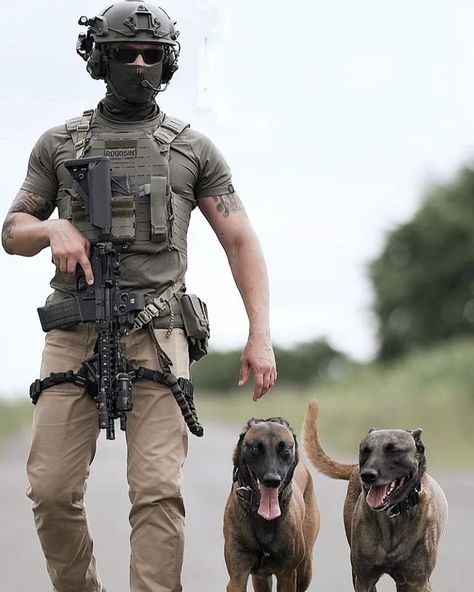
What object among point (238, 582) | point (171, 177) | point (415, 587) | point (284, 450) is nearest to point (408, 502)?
point (415, 587)

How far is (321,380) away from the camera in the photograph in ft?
148

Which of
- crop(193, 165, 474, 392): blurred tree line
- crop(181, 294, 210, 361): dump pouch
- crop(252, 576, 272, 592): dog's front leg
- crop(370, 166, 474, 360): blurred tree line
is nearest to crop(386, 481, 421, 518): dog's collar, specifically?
crop(252, 576, 272, 592): dog's front leg

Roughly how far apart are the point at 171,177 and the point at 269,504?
60.6 inches

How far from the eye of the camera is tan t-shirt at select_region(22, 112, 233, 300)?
22.7 ft

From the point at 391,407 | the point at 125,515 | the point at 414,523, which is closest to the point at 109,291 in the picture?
the point at 414,523

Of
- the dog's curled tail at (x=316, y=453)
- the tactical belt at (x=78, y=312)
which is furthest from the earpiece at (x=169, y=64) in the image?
the dog's curled tail at (x=316, y=453)

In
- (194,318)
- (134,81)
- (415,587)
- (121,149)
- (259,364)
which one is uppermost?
(134,81)

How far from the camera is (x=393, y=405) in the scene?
28.6 metres

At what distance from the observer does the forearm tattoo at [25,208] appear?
707cm

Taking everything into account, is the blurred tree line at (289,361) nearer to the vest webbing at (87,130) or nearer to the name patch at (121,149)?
the vest webbing at (87,130)

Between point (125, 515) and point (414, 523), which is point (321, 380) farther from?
point (414, 523)

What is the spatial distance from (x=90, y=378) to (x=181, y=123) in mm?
1204

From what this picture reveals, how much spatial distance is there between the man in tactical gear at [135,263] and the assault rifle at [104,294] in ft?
0.20

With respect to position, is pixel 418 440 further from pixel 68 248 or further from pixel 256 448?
pixel 68 248
